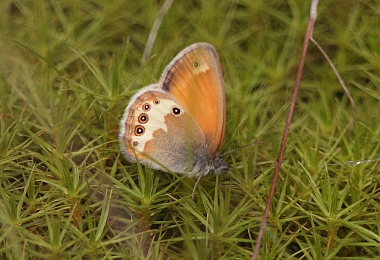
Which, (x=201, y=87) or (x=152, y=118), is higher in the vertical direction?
(x=201, y=87)

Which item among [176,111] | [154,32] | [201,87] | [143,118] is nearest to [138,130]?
[143,118]

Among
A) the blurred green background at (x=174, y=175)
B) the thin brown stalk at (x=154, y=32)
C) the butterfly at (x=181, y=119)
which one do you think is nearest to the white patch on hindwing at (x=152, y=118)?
the butterfly at (x=181, y=119)

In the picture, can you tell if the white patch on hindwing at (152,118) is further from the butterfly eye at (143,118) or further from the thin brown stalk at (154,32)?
the thin brown stalk at (154,32)

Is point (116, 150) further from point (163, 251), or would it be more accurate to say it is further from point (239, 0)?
point (239, 0)

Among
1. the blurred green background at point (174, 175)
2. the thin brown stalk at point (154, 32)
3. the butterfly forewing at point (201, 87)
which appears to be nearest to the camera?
the blurred green background at point (174, 175)

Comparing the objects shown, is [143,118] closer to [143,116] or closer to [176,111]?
[143,116]

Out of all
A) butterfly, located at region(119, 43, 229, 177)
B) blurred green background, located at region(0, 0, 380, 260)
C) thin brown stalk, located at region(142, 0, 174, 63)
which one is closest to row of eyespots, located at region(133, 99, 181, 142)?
butterfly, located at region(119, 43, 229, 177)

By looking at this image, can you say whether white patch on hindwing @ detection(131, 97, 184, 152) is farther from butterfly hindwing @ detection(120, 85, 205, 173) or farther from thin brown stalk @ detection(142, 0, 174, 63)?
thin brown stalk @ detection(142, 0, 174, 63)

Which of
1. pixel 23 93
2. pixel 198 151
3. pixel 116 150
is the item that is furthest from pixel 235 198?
pixel 23 93
